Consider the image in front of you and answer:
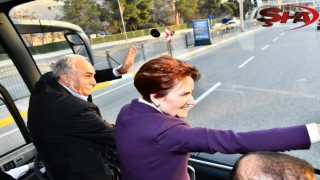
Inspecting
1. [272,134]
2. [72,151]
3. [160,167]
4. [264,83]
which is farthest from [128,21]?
[272,134]

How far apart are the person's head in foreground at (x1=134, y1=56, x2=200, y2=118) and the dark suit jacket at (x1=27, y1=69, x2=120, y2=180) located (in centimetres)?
64

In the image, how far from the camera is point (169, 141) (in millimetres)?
945

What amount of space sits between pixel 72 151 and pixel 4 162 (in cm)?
139

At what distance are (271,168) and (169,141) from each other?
0.34 meters

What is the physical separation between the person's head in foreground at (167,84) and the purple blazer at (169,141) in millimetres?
49

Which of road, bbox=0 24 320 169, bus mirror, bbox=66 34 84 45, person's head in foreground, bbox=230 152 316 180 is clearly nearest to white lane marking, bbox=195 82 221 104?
road, bbox=0 24 320 169

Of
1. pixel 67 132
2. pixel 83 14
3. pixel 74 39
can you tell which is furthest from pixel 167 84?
pixel 74 39

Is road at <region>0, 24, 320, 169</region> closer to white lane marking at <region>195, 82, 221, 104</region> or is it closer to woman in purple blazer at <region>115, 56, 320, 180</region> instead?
white lane marking at <region>195, 82, 221, 104</region>

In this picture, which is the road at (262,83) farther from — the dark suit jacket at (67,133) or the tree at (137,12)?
the dark suit jacket at (67,133)

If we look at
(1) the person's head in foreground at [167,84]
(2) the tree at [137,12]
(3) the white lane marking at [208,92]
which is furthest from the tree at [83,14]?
(1) the person's head in foreground at [167,84]

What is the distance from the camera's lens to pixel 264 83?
77.8 inches

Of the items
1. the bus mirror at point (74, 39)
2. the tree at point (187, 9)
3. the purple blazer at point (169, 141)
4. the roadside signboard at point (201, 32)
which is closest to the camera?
the purple blazer at point (169, 141)

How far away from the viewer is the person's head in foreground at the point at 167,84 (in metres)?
1.05

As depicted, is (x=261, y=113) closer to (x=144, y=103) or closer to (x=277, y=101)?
(x=277, y=101)
